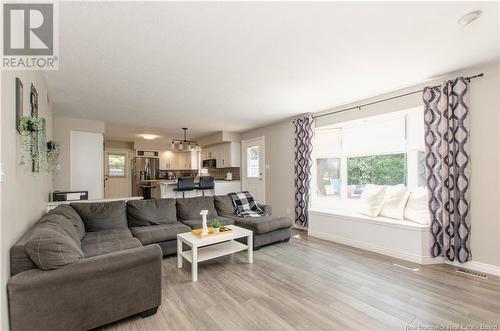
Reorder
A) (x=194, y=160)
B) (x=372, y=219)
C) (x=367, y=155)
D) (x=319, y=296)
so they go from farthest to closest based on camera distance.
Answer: (x=194, y=160)
(x=367, y=155)
(x=372, y=219)
(x=319, y=296)

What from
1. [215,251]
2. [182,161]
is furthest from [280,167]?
[182,161]

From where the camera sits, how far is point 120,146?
27.9ft

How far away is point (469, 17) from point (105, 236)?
4322 millimetres

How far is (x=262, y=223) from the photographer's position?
3545mm

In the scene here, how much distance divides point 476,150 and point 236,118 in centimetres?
394

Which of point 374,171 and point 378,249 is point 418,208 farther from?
point 374,171

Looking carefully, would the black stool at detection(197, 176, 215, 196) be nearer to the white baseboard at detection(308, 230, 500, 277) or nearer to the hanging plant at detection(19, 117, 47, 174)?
the white baseboard at detection(308, 230, 500, 277)

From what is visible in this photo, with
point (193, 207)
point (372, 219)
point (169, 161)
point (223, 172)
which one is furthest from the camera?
point (169, 161)

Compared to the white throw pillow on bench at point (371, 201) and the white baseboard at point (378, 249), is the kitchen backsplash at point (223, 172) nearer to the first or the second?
the white baseboard at point (378, 249)

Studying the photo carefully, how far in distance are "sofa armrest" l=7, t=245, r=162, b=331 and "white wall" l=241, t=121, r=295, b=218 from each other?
3.66 meters

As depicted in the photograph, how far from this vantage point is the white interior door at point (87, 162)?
475cm

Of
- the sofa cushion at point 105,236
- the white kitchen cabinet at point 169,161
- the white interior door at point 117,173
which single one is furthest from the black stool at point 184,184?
the white interior door at point 117,173

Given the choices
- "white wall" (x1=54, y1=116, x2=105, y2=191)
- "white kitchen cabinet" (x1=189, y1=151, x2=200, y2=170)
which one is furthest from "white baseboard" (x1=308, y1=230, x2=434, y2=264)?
"white kitchen cabinet" (x1=189, y1=151, x2=200, y2=170)

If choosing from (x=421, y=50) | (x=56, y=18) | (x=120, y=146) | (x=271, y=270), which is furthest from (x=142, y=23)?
(x=120, y=146)
